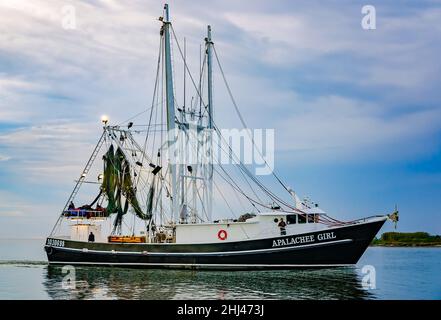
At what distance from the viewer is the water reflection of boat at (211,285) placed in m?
27.5

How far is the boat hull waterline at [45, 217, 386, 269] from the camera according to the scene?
36.4m

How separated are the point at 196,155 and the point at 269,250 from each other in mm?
9364

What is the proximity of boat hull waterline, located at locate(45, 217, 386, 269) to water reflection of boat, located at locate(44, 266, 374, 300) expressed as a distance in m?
0.71

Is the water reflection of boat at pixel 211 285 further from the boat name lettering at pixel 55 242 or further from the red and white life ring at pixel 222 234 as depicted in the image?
the boat name lettering at pixel 55 242

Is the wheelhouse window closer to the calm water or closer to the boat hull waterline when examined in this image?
the boat hull waterline

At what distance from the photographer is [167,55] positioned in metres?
41.0

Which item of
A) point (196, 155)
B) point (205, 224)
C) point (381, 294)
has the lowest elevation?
point (381, 294)

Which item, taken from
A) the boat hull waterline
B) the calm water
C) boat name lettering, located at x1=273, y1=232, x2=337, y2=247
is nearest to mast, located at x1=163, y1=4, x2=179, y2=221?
the boat hull waterline

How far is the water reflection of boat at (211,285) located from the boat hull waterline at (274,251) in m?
0.71
